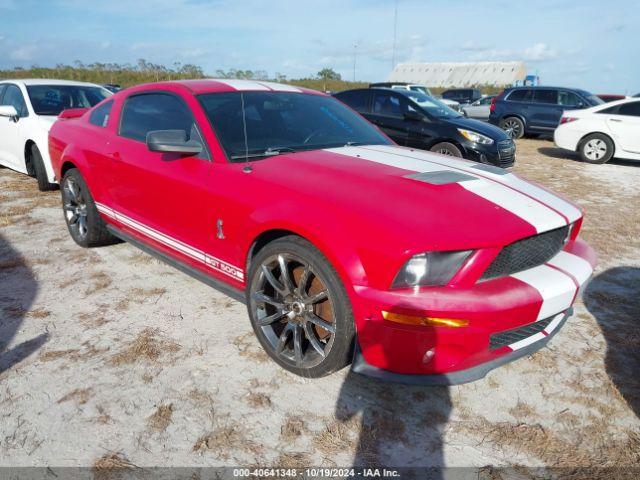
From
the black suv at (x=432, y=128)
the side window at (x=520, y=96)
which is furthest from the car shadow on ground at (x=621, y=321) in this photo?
the side window at (x=520, y=96)

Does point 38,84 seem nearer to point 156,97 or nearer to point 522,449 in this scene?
point 156,97

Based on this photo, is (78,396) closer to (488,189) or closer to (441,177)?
(441,177)

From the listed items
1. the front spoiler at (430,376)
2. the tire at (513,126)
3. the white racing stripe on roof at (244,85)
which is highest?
the white racing stripe on roof at (244,85)

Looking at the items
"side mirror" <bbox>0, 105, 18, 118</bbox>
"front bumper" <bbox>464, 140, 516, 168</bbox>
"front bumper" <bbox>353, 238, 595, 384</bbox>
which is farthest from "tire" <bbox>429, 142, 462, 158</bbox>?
"side mirror" <bbox>0, 105, 18, 118</bbox>

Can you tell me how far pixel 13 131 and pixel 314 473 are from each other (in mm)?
6773

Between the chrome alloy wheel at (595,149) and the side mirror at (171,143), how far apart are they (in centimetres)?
1012

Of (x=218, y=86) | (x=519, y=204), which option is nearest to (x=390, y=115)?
(x=218, y=86)

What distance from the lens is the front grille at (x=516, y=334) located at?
7.32 feet

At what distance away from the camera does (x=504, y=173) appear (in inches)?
119

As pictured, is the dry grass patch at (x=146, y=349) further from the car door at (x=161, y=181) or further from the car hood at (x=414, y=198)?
the car hood at (x=414, y=198)

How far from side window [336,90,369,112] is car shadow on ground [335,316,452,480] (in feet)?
22.9

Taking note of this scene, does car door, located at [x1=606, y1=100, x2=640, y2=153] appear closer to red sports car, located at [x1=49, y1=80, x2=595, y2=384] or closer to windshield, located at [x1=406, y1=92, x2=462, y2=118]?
windshield, located at [x1=406, y1=92, x2=462, y2=118]

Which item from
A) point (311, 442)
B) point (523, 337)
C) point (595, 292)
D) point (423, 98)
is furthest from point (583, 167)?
point (311, 442)

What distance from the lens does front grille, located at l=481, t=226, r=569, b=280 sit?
227 cm
